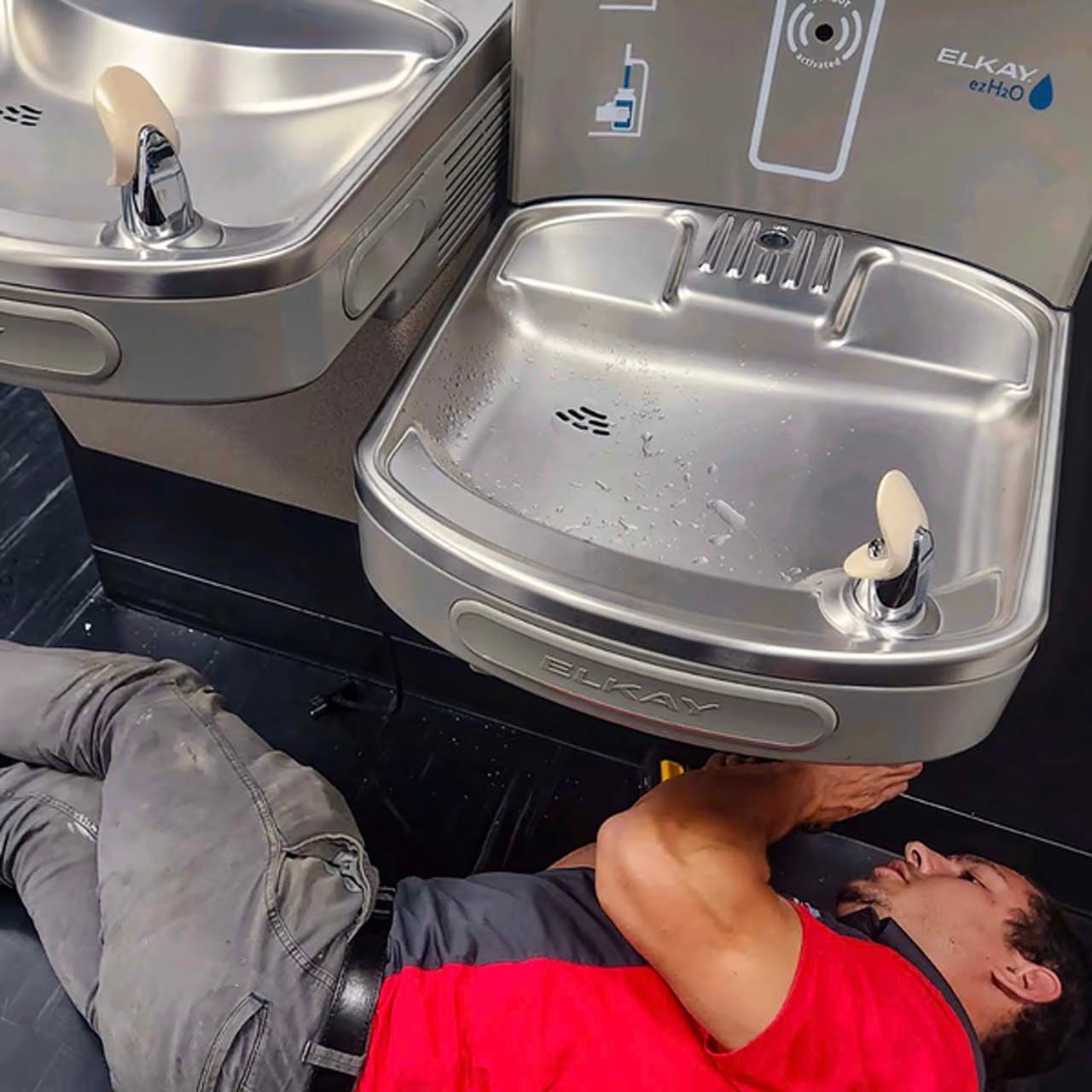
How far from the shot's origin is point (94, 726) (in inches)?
46.1

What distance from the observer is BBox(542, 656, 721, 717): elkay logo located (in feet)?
2.40

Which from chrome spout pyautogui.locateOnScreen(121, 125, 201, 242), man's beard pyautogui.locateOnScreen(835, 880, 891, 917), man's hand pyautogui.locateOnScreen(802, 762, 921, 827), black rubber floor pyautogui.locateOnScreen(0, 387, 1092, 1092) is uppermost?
chrome spout pyautogui.locateOnScreen(121, 125, 201, 242)

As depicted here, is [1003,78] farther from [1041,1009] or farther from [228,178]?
[1041,1009]

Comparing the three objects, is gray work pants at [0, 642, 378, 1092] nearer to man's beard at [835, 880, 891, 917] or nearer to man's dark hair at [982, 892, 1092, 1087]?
man's beard at [835, 880, 891, 917]

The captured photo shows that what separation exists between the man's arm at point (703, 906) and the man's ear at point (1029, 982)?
11.3 inches

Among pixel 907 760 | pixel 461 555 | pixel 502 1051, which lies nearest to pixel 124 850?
pixel 502 1051

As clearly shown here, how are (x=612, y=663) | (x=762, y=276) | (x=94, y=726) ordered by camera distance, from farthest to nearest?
1. (x=94, y=726)
2. (x=762, y=276)
3. (x=612, y=663)

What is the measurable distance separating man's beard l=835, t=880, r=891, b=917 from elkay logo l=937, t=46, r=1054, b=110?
2.67 ft

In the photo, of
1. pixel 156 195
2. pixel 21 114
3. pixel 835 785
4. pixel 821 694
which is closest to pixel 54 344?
pixel 156 195

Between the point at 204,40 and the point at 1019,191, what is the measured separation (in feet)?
2.25

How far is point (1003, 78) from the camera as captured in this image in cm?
80

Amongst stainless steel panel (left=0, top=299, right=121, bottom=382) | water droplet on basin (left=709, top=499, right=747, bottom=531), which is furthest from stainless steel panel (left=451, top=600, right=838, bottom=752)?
stainless steel panel (left=0, top=299, right=121, bottom=382)

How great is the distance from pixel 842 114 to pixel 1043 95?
14 cm

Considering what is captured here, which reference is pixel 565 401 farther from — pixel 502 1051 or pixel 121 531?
pixel 121 531
